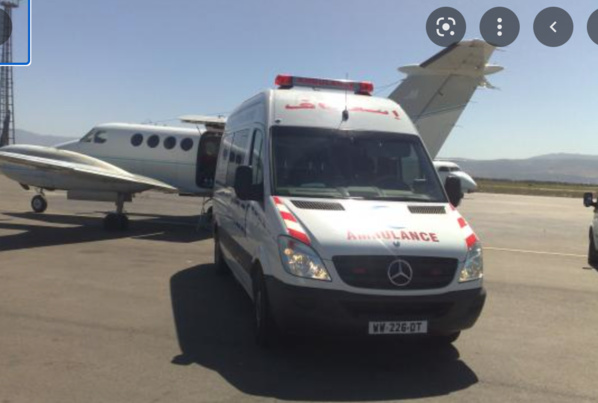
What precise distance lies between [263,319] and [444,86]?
39.7 feet

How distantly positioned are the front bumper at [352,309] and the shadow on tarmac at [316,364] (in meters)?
0.41

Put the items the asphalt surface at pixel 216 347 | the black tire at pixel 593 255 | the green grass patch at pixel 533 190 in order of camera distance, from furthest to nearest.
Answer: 1. the green grass patch at pixel 533 190
2. the black tire at pixel 593 255
3. the asphalt surface at pixel 216 347

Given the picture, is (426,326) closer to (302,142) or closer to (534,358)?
(534,358)

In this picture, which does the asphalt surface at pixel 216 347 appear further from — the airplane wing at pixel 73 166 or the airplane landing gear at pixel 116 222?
the airplane landing gear at pixel 116 222

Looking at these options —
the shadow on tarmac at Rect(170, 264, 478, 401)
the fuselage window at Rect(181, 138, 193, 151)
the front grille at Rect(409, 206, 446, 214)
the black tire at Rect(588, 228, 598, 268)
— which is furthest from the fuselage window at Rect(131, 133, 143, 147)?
the front grille at Rect(409, 206, 446, 214)

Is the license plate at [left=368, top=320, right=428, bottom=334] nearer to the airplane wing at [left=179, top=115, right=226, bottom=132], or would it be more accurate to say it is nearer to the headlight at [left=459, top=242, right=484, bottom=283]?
the headlight at [left=459, top=242, right=484, bottom=283]

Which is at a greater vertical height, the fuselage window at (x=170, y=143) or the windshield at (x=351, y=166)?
the windshield at (x=351, y=166)

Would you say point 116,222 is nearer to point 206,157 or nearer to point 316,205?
point 206,157

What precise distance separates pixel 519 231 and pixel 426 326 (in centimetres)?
1567

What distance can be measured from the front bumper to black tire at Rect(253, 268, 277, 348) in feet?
1.00

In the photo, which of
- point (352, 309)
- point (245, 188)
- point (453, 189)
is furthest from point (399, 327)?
point (453, 189)

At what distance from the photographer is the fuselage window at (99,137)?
17906 mm

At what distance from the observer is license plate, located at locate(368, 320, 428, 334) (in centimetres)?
521

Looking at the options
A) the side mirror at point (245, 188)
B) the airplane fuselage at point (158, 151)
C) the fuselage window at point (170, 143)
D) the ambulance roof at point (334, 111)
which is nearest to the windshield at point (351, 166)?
the ambulance roof at point (334, 111)
